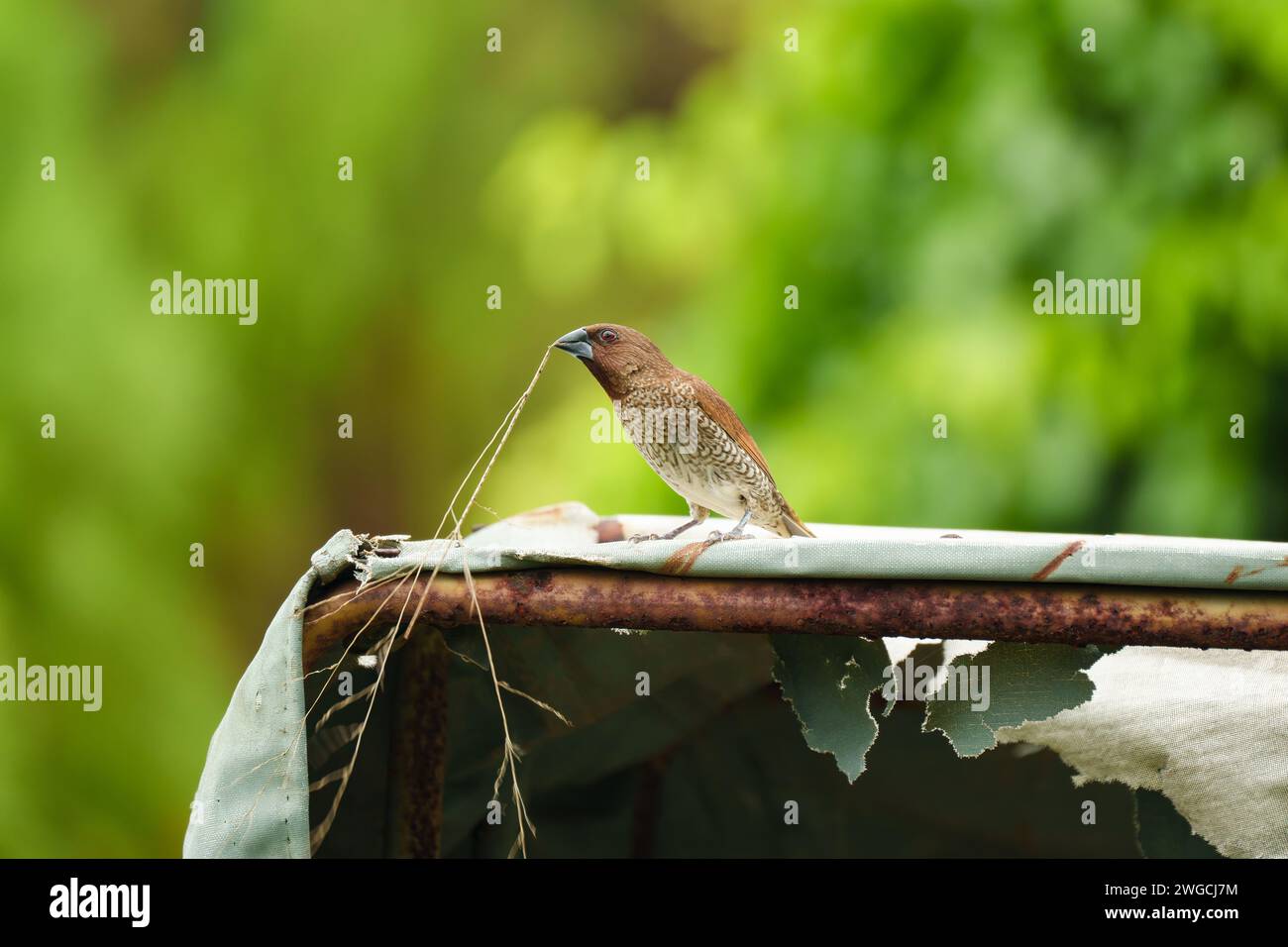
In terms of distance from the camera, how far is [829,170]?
542 centimetres

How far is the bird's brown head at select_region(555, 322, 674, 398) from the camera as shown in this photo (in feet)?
8.23

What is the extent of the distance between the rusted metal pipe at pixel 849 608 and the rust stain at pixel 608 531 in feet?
3.34

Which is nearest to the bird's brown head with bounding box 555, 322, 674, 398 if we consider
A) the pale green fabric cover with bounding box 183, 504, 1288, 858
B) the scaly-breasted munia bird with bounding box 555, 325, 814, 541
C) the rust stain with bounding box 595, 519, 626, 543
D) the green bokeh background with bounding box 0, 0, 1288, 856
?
the scaly-breasted munia bird with bounding box 555, 325, 814, 541

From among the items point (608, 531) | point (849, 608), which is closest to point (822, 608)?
point (849, 608)

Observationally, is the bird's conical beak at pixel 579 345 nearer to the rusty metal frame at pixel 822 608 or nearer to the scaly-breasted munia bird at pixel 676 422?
the scaly-breasted munia bird at pixel 676 422

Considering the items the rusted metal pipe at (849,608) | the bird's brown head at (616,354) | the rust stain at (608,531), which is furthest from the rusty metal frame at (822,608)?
the rust stain at (608,531)

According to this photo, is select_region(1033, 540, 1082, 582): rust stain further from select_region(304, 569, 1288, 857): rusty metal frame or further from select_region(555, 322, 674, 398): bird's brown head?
select_region(555, 322, 674, 398): bird's brown head

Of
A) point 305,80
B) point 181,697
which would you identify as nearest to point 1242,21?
point 305,80

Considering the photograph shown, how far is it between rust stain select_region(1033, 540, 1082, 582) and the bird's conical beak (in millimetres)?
1078

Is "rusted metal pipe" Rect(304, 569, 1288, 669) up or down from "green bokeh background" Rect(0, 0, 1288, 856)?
down

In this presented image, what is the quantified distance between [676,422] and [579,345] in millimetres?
246

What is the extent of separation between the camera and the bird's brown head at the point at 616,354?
2510mm

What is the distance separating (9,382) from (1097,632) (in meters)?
5.86
